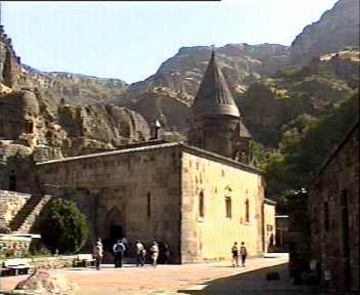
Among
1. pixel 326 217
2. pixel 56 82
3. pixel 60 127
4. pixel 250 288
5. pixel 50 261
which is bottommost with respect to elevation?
pixel 250 288

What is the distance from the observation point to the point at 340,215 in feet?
36.8

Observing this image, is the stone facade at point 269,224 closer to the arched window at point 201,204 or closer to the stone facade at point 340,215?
the arched window at point 201,204

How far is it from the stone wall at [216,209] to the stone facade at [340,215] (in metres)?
14.7

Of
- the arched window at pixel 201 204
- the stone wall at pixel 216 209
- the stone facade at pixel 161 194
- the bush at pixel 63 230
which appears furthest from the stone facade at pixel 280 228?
the bush at pixel 63 230

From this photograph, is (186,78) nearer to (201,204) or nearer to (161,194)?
(201,204)

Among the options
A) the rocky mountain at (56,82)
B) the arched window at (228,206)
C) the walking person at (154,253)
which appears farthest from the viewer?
the rocky mountain at (56,82)

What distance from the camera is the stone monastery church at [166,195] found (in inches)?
A: 1160

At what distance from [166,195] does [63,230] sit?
5.38m

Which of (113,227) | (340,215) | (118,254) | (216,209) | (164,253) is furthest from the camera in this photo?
(216,209)

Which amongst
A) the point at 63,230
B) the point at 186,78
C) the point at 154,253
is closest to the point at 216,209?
the point at 154,253

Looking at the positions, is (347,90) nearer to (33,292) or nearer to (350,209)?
(350,209)

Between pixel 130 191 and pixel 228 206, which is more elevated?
pixel 130 191

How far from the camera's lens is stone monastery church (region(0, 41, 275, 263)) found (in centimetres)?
2947

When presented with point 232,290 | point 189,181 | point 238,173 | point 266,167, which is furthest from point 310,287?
point 266,167
